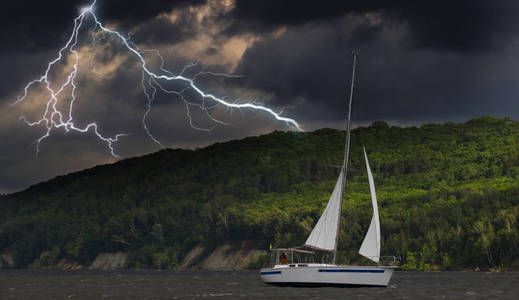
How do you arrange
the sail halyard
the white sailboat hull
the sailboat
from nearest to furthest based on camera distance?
the sailboat < the white sailboat hull < the sail halyard

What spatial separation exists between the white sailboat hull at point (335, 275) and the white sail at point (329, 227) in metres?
2.56

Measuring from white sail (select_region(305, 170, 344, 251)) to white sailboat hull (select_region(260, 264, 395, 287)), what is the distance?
101 inches

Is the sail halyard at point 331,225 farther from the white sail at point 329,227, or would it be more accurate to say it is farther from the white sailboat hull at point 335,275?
the white sailboat hull at point 335,275

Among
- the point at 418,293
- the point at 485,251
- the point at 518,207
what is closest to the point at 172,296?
the point at 418,293

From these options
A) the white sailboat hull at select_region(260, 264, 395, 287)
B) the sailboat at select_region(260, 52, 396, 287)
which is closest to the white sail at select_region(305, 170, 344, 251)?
the sailboat at select_region(260, 52, 396, 287)

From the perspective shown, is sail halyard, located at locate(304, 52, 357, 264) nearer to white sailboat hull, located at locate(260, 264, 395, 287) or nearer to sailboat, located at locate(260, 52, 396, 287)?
sailboat, located at locate(260, 52, 396, 287)

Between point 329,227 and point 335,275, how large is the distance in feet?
17.0

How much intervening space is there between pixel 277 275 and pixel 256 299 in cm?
611

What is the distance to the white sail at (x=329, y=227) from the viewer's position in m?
77.7

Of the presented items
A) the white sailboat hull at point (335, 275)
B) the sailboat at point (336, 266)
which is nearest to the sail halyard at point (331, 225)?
the sailboat at point (336, 266)

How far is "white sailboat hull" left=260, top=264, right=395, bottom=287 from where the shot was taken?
7525 centimetres

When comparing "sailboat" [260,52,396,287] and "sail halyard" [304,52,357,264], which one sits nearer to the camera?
"sailboat" [260,52,396,287]

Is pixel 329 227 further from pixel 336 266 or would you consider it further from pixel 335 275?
pixel 335 275

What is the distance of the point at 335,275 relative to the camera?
247 ft
